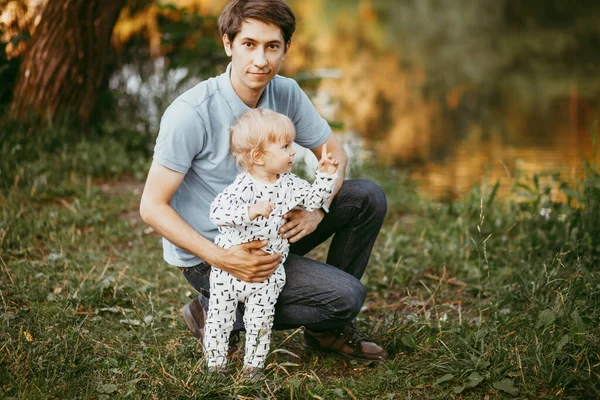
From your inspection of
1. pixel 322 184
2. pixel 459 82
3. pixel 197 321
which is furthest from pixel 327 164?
pixel 459 82

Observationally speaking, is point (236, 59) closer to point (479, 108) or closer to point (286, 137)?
point (286, 137)

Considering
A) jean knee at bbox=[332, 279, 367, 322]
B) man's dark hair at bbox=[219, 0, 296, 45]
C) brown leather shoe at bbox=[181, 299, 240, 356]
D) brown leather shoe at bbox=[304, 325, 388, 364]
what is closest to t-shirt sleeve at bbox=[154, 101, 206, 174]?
man's dark hair at bbox=[219, 0, 296, 45]

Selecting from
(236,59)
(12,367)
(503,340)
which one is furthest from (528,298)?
(12,367)

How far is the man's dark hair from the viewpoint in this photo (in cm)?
265

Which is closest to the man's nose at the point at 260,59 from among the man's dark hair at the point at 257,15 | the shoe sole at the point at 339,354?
the man's dark hair at the point at 257,15

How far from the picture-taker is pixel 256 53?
2.65 meters

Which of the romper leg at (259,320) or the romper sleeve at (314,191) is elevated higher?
the romper sleeve at (314,191)

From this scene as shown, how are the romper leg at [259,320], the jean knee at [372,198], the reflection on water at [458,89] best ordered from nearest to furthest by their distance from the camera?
the romper leg at [259,320] → the jean knee at [372,198] → the reflection on water at [458,89]

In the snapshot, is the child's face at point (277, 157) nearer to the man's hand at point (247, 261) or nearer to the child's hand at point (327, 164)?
the child's hand at point (327, 164)

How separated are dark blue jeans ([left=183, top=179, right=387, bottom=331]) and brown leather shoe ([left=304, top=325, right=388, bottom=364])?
0.10 meters

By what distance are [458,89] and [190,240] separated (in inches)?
315

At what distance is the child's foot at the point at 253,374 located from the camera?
2.53 metres

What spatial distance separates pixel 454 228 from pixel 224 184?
2.18m

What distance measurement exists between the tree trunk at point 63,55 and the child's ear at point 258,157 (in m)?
3.39
